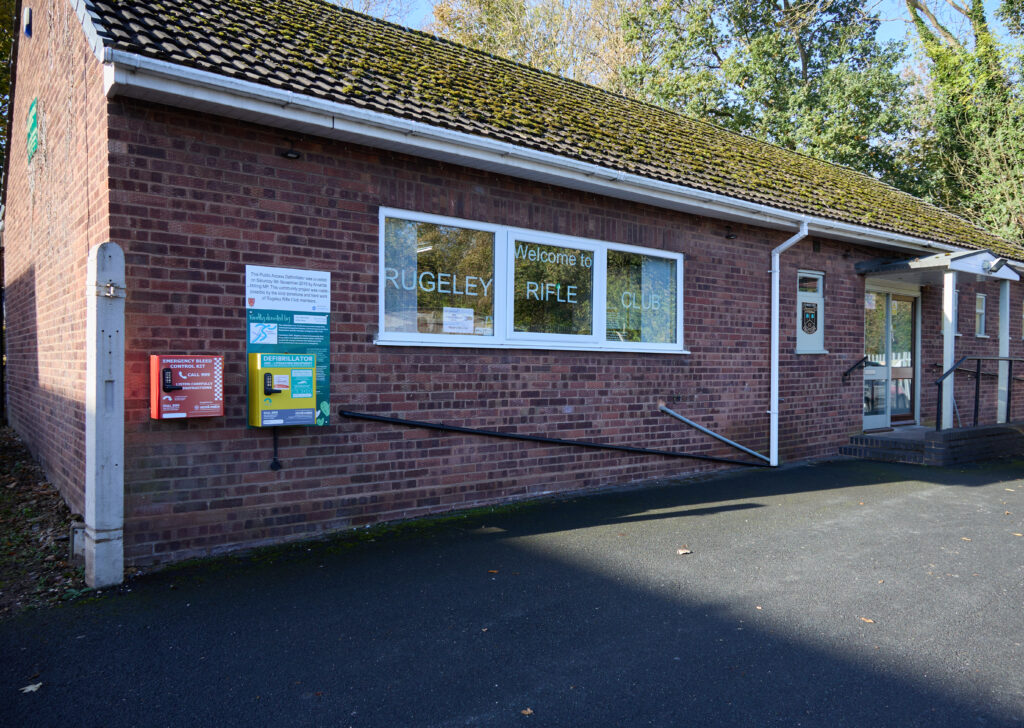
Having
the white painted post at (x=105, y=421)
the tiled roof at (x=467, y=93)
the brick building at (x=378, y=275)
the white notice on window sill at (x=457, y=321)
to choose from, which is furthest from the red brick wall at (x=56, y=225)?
the white notice on window sill at (x=457, y=321)

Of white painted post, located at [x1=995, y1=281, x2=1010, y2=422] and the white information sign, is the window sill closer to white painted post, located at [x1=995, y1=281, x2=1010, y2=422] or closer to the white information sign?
the white information sign

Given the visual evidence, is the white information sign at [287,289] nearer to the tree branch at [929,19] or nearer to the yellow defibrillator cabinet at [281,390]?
the yellow defibrillator cabinet at [281,390]

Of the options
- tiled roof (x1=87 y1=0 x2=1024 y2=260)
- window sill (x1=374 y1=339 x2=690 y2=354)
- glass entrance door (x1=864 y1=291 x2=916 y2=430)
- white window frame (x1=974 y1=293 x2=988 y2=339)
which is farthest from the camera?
white window frame (x1=974 y1=293 x2=988 y2=339)

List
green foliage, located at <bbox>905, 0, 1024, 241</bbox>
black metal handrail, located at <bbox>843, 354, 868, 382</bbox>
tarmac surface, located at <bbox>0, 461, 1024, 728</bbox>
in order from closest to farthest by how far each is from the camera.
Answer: tarmac surface, located at <bbox>0, 461, 1024, 728</bbox>, black metal handrail, located at <bbox>843, 354, 868, 382</bbox>, green foliage, located at <bbox>905, 0, 1024, 241</bbox>

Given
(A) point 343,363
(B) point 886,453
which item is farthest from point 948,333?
(A) point 343,363

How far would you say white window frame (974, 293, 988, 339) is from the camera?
13.7 meters

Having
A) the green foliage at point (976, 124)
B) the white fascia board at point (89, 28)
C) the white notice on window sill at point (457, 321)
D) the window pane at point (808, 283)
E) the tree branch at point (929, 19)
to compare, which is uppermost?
the tree branch at point (929, 19)

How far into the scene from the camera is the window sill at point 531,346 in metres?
6.43

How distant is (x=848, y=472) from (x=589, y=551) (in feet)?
17.3

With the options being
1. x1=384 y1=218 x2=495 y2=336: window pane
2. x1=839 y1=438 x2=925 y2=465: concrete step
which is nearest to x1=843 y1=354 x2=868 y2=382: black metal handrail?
x1=839 y1=438 x2=925 y2=465: concrete step

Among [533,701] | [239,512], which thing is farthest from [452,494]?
[533,701]

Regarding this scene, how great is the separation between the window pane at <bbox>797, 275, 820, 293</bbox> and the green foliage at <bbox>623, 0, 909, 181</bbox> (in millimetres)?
13546

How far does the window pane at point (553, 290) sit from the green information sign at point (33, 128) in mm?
5993

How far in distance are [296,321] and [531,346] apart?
2485 millimetres
